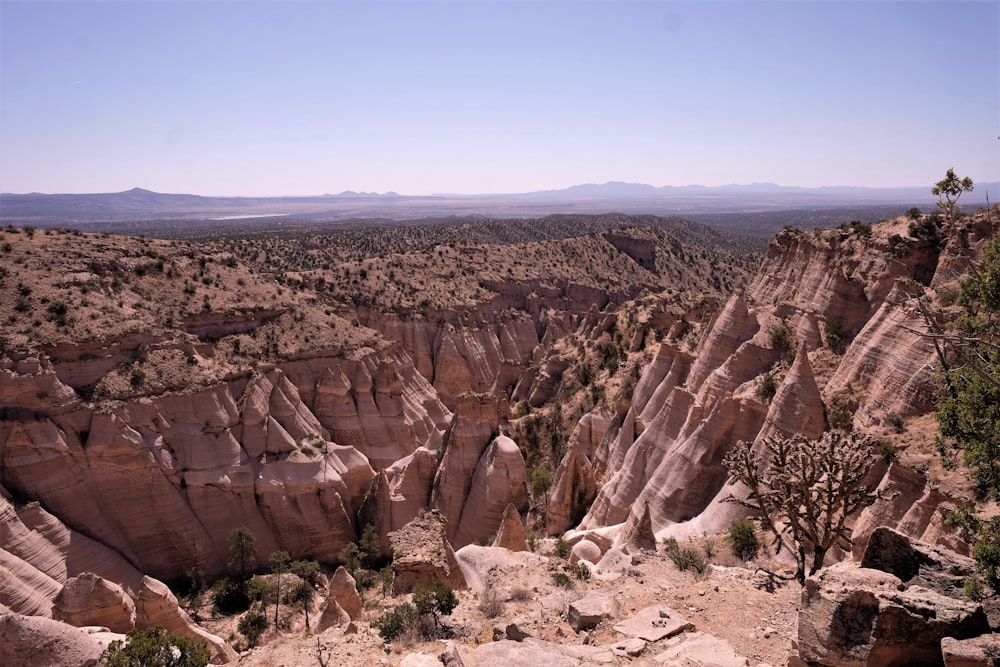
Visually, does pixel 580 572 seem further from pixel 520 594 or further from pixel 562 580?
pixel 520 594

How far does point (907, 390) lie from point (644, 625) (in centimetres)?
1114

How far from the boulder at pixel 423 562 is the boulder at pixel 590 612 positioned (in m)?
6.55

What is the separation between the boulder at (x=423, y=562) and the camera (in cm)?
1733

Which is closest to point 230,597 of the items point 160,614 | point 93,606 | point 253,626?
point 253,626

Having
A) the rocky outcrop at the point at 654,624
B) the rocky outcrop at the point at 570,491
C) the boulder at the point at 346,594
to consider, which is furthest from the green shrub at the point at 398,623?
the rocky outcrop at the point at 570,491

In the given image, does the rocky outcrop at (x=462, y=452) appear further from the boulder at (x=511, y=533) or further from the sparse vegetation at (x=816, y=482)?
the sparse vegetation at (x=816, y=482)

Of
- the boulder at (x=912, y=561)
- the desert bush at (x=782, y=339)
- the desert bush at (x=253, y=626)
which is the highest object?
the desert bush at (x=782, y=339)

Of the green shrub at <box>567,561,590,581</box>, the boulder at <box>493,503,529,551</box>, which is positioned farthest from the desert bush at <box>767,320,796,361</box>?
the green shrub at <box>567,561,590,581</box>

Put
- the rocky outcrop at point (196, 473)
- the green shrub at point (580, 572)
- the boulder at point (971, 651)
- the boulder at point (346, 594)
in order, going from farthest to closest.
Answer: the rocky outcrop at point (196, 473) < the boulder at point (346, 594) < the green shrub at point (580, 572) < the boulder at point (971, 651)

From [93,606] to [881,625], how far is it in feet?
61.4

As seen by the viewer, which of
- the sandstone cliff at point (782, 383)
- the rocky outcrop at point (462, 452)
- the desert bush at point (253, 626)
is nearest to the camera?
the sandstone cliff at point (782, 383)

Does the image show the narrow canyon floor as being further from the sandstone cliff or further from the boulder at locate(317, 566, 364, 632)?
the boulder at locate(317, 566, 364, 632)

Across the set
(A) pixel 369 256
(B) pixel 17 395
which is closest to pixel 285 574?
(B) pixel 17 395

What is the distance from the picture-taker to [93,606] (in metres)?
Result: 16.9
